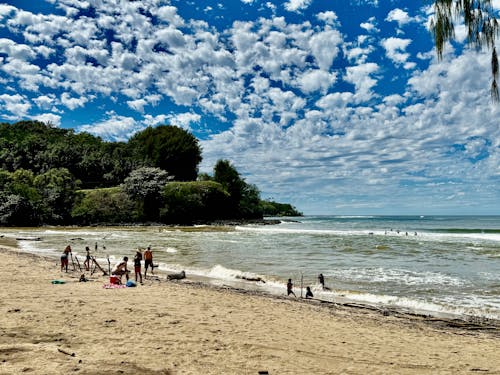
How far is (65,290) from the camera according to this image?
12336 millimetres

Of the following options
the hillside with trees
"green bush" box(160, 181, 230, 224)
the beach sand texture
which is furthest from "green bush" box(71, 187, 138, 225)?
the beach sand texture

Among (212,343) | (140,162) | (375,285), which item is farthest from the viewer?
(140,162)

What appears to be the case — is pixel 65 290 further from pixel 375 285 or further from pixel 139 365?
pixel 375 285

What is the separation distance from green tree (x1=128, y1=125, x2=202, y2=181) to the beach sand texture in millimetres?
84745

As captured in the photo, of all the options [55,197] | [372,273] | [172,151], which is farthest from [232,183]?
[372,273]

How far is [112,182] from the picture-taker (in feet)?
295

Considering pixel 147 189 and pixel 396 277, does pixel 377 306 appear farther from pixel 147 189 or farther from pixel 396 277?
pixel 147 189

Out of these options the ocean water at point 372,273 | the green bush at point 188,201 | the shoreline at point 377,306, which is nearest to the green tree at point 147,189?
the green bush at point 188,201

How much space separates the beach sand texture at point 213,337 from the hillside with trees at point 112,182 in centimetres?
6276

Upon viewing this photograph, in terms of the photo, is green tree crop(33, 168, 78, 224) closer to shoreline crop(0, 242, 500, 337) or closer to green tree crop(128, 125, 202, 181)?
green tree crop(128, 125, 202, 181)

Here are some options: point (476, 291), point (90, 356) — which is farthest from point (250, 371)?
point (476, 291)

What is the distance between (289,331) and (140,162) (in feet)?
289

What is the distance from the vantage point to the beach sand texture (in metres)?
6.05

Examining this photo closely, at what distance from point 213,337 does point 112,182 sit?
88.5 metres
